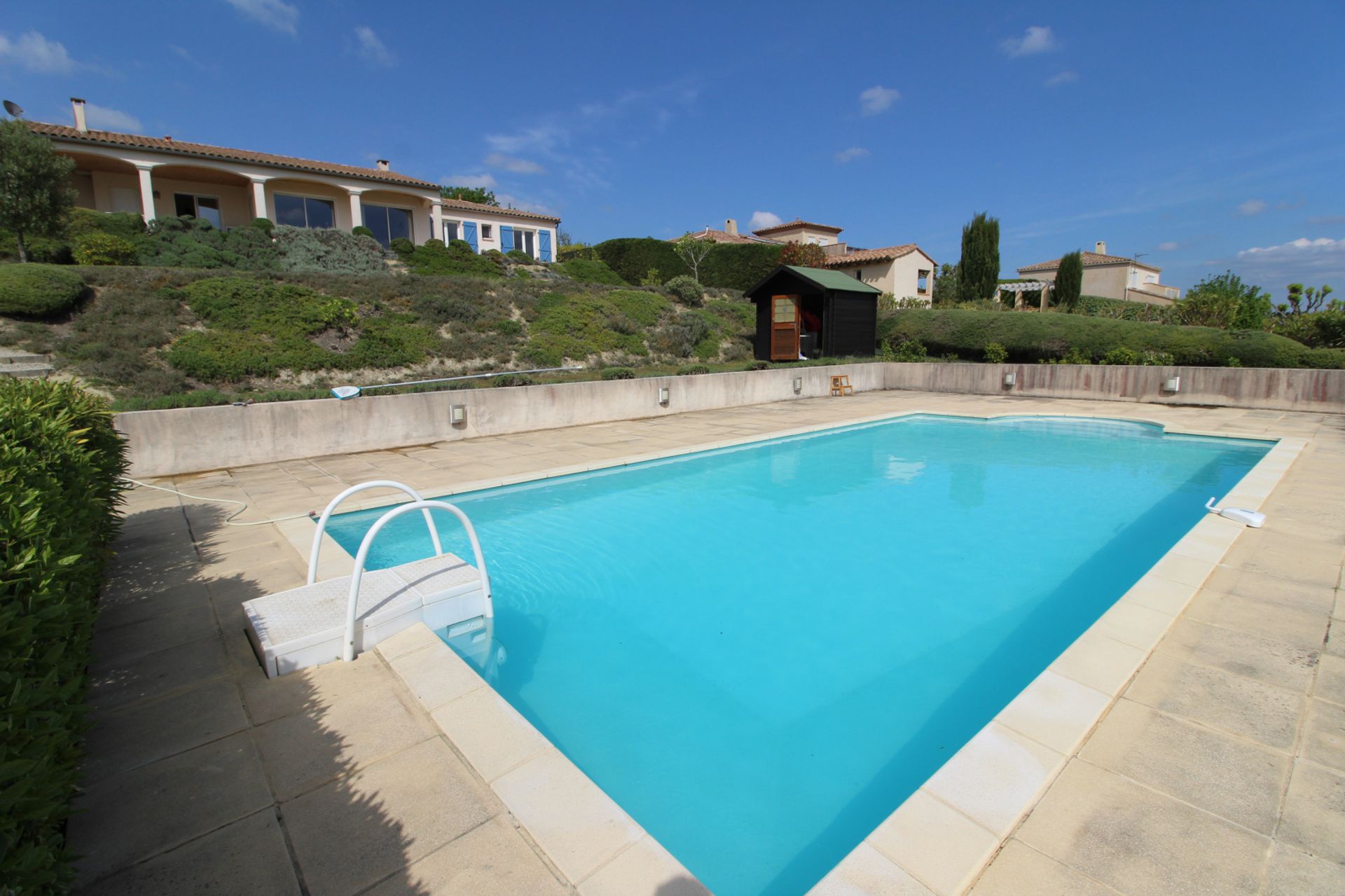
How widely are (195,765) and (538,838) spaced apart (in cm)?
155

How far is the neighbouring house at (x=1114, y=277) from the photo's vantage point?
126 ft

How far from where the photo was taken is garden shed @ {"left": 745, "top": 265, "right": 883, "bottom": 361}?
59.7 feet

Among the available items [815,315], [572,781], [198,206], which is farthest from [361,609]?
[198,206]

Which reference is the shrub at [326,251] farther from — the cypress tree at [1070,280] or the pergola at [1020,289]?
the cypress tree at [1070,280]

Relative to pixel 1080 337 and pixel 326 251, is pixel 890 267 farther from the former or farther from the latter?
pixel 326 251

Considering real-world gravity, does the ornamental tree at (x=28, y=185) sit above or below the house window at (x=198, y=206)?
below

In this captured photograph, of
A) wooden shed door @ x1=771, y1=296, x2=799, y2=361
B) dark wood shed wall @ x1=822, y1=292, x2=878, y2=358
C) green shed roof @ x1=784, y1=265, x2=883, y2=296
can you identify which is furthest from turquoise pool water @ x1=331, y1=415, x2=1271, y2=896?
green shed roof @ x1=784, y1=265, x2=883, y2=296

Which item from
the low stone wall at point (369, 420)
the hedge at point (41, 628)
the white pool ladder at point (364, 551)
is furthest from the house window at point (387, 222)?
the white pool ladder at point (364, 551)

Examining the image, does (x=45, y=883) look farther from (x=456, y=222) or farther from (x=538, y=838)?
(x=456, y=222)

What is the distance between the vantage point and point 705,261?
30.7 m

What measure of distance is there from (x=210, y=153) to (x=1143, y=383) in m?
30.0

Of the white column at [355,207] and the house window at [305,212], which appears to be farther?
the white column at [355,207]

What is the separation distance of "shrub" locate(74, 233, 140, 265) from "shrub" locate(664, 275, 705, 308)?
1621 centimetres

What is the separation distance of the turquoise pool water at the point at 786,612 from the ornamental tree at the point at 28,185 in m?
16.4
